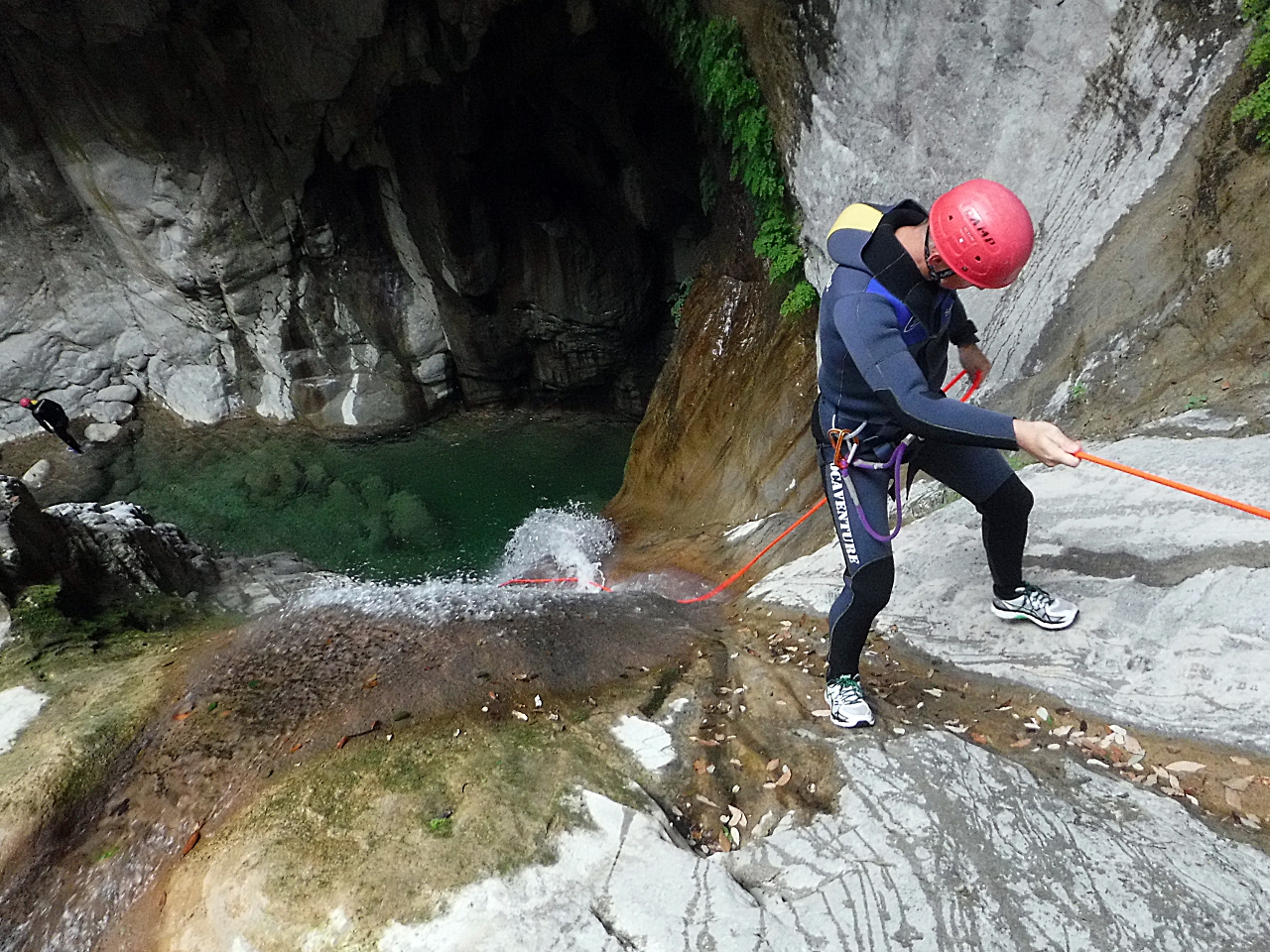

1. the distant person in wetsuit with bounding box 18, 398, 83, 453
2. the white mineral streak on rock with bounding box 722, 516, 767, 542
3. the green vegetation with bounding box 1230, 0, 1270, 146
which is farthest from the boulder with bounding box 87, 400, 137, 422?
the green vegetation with bounding box 1230, 0, 1270, 146

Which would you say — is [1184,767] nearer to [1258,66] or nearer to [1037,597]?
[1037,597]

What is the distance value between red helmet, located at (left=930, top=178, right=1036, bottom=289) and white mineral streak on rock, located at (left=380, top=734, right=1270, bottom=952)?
76.8 inches

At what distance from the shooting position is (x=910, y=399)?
2.31m

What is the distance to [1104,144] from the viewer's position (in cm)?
445

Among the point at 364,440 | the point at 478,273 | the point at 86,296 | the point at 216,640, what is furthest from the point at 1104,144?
the point at 86,296

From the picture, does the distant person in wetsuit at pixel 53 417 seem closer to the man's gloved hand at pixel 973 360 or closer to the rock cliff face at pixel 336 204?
the rock cliff face at pixel 336 204

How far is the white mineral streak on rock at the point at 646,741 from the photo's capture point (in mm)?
3053

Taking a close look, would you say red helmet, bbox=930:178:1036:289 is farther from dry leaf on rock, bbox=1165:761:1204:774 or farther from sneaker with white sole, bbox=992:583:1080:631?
dry leaf on rock, bbox=1165:761:1204:774

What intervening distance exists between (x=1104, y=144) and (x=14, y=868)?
7.02 meters

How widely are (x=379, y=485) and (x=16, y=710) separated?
8.02 metres

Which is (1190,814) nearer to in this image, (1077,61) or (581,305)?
(1077,61)

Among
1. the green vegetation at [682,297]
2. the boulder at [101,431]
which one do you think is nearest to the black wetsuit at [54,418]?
the boulder at [101,431]

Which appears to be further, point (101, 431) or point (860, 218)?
point (101, 431)

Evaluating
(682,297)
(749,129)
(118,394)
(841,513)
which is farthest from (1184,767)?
(118,394)
